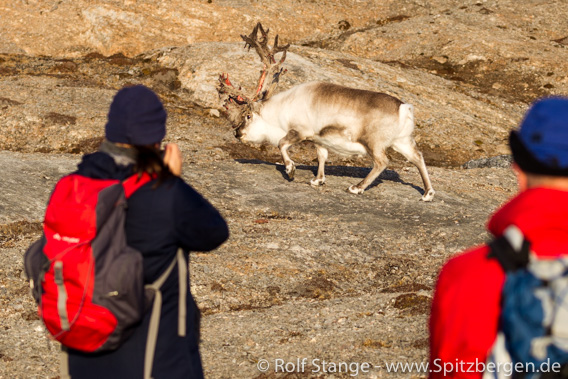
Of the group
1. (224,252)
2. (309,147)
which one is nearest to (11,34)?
(309,147)

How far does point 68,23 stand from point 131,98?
32744 millimetres

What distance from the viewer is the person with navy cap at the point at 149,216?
14.6 ft

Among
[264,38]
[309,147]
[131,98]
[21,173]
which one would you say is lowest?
[309,147]

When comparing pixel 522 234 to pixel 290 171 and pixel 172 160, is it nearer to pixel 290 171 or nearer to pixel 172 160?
pixel 172 160

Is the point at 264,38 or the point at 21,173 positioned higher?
the point at 264,38

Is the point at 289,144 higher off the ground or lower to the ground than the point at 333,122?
lower

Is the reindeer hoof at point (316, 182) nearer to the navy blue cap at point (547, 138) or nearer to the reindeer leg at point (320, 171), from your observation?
the reindeer leg at point (320, 171)

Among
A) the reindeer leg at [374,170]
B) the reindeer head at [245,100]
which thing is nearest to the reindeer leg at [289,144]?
the reindeer head at [245,100]

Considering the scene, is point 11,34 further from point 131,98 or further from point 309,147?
point 131,98

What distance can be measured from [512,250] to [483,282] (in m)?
0.22

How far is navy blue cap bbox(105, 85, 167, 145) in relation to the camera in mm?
4520

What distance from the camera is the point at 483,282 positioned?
317cm

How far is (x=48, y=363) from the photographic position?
337 inches

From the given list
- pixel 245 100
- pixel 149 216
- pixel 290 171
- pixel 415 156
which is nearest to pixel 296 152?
pixel 245 100
